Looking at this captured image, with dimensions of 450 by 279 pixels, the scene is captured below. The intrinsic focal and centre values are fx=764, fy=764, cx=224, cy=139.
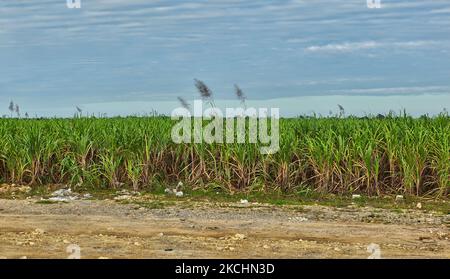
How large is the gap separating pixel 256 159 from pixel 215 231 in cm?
451

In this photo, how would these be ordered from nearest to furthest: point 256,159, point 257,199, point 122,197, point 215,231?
point 215,231, point 257,199, point 122,197, point 256,159

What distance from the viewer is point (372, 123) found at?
16297 mm

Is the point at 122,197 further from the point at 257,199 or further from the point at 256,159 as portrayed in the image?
the point at 256,159

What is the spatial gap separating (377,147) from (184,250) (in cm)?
671

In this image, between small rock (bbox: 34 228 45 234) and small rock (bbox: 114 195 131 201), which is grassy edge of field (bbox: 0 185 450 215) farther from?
small rock (bbox: 34 228 45 234)

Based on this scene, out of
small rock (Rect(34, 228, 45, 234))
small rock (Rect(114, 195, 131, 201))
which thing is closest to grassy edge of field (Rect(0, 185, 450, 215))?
small rock (Rect(114, 195, 131, 201))

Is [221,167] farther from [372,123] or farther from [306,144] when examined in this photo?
[372,123]

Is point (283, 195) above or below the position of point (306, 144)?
below

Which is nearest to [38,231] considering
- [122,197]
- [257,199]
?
[122,197]

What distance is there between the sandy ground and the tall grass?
4.95ft

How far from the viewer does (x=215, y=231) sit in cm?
1027

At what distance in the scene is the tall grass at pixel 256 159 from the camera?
46.0ft

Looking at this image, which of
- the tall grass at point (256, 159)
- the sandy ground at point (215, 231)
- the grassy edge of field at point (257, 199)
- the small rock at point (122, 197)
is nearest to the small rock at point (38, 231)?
the sandy ground at point (215, 231)

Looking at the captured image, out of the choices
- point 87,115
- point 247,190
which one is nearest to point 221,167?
point 247,190
